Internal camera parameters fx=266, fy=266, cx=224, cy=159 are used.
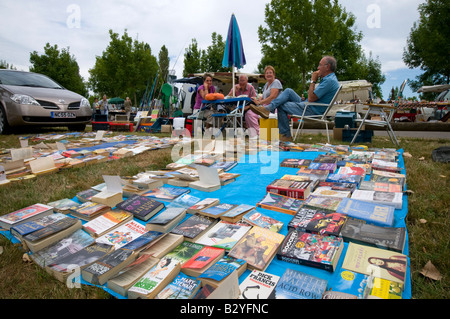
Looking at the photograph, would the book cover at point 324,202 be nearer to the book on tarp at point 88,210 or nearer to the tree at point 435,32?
the book on tarp at point 88,210

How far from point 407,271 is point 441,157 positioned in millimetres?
2419

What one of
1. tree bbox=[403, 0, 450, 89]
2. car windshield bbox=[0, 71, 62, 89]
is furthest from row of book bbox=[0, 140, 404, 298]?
tree bbox=[403, 0, 450, 89]

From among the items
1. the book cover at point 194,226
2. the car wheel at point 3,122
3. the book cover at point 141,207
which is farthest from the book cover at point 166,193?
the car wheel at point 3,122

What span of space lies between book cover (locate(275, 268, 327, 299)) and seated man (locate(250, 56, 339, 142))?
11.6ft

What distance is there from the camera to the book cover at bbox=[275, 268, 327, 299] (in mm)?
921

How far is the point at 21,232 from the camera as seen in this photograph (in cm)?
132

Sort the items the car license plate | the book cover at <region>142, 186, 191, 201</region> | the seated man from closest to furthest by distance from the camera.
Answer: the book cover at <region>142, 186, 191, 201</region> < the seated man < the car license plate

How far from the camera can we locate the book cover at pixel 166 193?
1.93 m

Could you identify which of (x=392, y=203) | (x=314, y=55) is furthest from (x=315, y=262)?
(x=314, y=55)

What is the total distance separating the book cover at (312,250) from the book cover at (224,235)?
22 cm

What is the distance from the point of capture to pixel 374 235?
4.07 feet

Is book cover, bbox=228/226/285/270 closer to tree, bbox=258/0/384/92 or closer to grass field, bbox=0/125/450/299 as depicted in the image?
grass field, bbox=0/125/450/299

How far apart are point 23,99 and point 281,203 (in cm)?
580
